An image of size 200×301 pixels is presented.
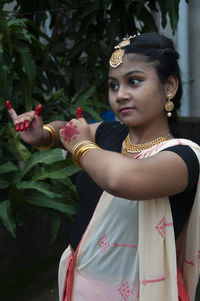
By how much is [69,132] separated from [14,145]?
4.26ft

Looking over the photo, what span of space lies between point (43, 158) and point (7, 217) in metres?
0.38

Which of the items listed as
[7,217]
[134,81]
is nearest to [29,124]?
[134,81]

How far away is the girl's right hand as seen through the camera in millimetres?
1305

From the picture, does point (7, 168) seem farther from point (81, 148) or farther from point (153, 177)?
point (153, 177)

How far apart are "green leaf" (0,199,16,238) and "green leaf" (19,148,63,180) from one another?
206 mm

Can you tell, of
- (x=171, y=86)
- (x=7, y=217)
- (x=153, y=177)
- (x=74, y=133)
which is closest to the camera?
(x=153, y=177)

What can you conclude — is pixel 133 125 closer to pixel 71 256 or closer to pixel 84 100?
pixel 71 256

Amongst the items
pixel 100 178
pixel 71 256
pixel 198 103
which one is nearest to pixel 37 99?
pixel 71 256

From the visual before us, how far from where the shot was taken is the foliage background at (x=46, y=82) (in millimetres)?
2096

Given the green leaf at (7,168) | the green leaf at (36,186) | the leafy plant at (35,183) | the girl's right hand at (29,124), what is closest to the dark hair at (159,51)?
the girl's right hand at (29,124)

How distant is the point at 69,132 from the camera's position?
109cm

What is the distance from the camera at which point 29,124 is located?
1323mm

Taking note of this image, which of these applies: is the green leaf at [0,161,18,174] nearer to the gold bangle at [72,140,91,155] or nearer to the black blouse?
the black blouse

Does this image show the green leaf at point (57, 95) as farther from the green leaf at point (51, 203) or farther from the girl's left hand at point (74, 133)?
the girl's left hand at point (74, 133)
